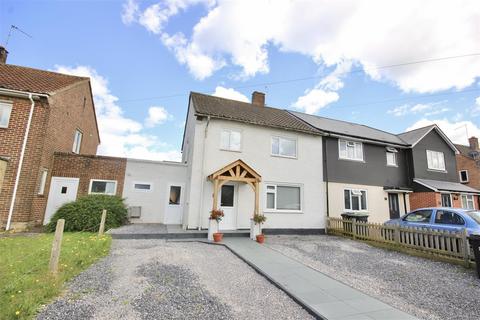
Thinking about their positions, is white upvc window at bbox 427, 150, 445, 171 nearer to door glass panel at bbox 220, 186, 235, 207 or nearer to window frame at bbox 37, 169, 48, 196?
door glass panel at bbox 220, 186, 235, 207

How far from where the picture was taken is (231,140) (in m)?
12.6

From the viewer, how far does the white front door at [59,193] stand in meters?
11.5

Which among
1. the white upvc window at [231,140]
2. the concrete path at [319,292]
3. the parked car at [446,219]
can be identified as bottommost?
the concrete path at [319,292]

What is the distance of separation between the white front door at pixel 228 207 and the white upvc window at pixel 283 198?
1.89 metres

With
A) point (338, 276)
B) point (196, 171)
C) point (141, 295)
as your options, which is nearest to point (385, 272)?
point (338, 276)

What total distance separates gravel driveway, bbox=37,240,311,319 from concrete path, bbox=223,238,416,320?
26 cm

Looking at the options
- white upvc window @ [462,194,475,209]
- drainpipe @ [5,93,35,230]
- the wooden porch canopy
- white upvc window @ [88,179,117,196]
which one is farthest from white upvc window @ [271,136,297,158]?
white upvc window @ [462,194,475,209]

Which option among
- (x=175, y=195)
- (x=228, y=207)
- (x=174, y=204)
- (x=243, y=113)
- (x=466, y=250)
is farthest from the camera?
(x=243, y=113)

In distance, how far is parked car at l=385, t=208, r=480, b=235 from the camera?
812 cm

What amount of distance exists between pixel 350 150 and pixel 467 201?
10.3m

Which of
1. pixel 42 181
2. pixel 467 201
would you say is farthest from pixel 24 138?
pixel 467 201

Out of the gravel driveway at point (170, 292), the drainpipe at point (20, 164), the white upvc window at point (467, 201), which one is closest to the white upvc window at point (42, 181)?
the drainpipe at point (20, 164)

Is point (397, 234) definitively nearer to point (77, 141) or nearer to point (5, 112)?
point (5, 112)

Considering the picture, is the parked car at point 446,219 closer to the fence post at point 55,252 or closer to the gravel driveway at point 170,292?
the gravel driveway at point 170,292
